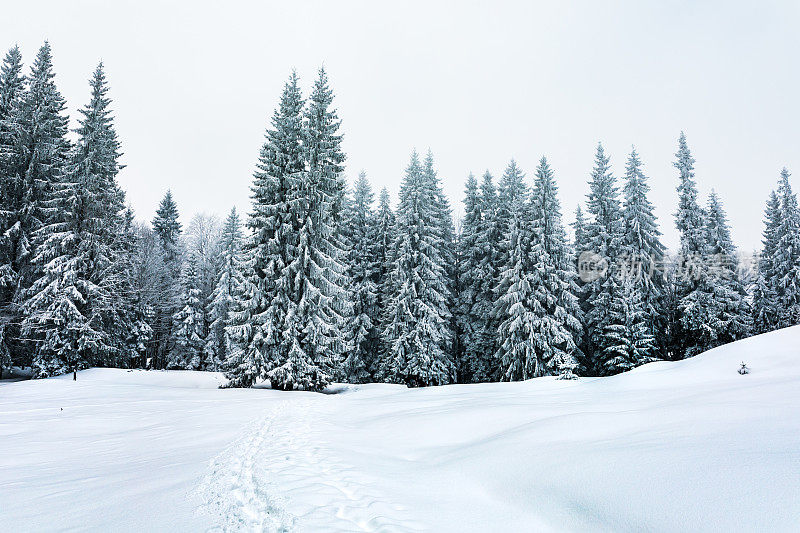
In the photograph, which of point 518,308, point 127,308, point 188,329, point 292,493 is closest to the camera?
point 292,493

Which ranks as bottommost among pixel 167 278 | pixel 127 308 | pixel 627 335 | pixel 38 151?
pixel 627 335

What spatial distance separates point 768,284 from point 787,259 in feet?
7.94

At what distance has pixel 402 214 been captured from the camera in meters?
29.9

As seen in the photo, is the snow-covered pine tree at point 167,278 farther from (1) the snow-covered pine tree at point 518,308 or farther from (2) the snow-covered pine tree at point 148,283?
(1) the snow-covered pine tree at point 518,308

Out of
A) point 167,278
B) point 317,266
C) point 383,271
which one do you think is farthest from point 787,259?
point 167,278

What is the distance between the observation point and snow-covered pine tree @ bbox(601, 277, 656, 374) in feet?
86.0

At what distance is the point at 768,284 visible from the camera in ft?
112

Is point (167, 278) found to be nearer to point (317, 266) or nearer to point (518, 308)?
point (317, 266)

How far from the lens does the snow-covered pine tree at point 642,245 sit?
94.9ft

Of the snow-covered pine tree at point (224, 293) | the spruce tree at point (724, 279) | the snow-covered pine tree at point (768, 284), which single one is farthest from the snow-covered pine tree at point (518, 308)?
the snow-covered pine tree at point (224, 293)

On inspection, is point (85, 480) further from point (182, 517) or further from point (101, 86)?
point (101, 86)

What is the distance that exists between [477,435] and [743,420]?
3.87 metres

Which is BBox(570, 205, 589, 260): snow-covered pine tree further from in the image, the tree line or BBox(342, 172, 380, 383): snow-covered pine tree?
BBox(342, 172, 380, 383): snow-covered pine tree

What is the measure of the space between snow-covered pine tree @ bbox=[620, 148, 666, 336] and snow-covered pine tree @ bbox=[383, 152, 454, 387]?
44.9 ft
